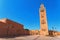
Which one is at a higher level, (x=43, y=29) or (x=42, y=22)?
(x=42, y=22)

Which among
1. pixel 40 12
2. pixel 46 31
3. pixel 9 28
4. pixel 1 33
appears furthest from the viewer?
pixel 40 12

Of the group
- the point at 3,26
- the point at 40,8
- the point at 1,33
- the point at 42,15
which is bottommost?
the point at 1,33

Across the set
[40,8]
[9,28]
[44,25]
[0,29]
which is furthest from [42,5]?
[0,29]

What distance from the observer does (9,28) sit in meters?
18.2

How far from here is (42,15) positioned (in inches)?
1248

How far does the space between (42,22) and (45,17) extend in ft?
5.29

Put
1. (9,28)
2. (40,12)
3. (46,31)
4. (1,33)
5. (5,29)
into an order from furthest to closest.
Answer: (40,12)
(46,31)
(9,28)
(5,29)
(1,33)

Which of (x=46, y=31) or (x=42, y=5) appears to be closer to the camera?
(x=46, y=31)

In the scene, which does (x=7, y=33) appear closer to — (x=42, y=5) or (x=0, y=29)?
(x=0, y=29)

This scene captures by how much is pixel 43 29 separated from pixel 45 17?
3.32 metres

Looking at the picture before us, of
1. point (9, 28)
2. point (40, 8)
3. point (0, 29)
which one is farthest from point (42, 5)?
point (0, 29)

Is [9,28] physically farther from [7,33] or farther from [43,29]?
[43,29]

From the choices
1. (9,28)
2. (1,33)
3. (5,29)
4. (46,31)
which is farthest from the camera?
(46,31)

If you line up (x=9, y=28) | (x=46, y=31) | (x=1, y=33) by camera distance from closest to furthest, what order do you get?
(x=1, y=33), (x=9, y=28), (x=46, y=31)
